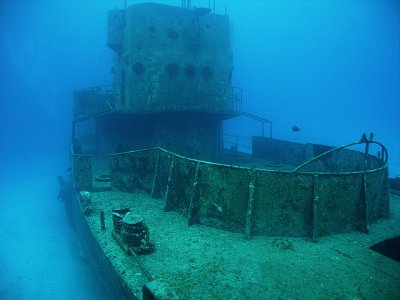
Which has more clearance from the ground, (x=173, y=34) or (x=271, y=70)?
(x=271, y=70)

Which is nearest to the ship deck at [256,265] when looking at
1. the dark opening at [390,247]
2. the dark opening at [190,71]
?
the dark opening at [390,247]

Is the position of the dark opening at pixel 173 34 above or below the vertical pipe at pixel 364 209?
above

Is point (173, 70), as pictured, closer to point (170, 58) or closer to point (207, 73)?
point (170, 58)

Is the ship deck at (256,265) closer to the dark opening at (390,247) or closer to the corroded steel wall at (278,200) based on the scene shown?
the dark opening at (390,247)

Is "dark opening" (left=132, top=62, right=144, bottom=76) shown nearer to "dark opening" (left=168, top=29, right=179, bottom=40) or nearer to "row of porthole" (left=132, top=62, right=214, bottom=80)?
"row of porthole" (left=132, top=62, right=214, bottom=80)

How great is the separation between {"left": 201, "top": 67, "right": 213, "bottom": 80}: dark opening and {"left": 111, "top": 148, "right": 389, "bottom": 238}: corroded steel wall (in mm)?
9278

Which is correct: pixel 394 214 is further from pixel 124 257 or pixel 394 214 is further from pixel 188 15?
pixel 188 15

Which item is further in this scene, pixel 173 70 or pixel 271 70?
pixel 271 70

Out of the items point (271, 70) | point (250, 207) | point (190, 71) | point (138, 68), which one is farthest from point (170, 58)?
point (271, 70)

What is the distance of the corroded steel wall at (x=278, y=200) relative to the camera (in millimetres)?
6727

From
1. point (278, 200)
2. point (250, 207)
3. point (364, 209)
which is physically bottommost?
point (364, 209)

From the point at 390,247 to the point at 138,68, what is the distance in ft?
45.7

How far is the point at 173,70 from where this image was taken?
49.8ft

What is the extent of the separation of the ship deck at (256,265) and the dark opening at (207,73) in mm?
10646
